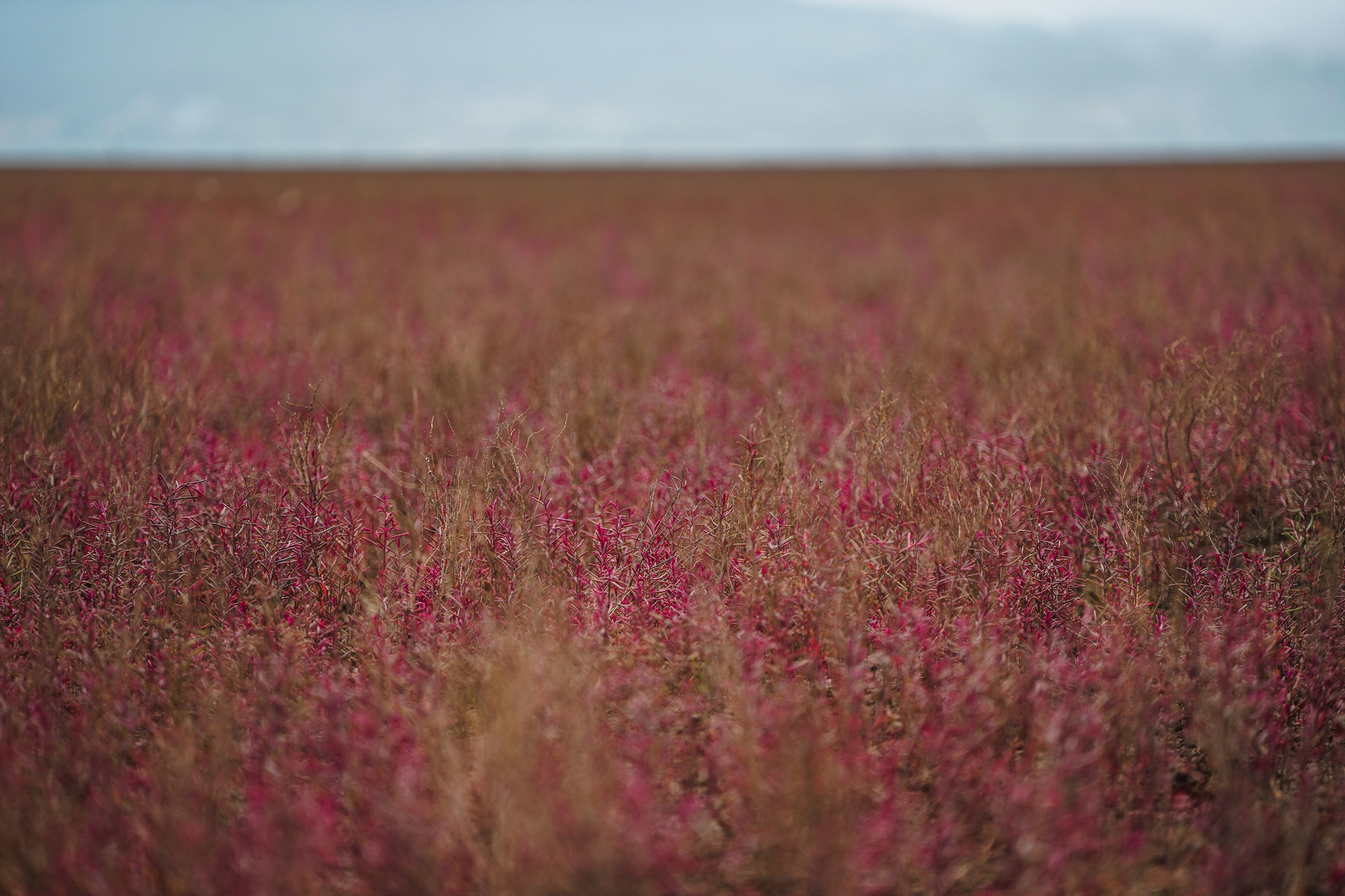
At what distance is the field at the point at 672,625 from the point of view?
1.86 m

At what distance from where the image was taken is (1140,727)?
2154 mm

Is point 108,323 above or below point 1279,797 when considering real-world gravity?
above

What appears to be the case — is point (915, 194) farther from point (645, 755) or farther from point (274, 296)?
point (645, 755)

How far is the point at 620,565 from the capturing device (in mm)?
2883

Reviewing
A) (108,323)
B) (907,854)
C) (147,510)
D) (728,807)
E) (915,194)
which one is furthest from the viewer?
(915,194)

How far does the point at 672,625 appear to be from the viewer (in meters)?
2.70

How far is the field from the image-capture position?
73.4 inches

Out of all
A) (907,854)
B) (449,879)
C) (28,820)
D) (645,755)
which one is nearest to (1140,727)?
(907,854)

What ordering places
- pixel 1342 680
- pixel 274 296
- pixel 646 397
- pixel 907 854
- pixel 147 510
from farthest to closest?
1. pixel 274 296
2. pixel 646 397
3. pixel 147 510
4. pixel 1342 680
5. pixel 907 854

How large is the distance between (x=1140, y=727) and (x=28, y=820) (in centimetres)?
303

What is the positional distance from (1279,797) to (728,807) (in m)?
1.62

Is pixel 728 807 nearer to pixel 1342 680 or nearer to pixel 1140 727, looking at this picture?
pixel 1140 727

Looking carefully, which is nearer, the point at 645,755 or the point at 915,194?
the point at 645,755

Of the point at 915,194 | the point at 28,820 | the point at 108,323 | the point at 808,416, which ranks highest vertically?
the point at 915,194
